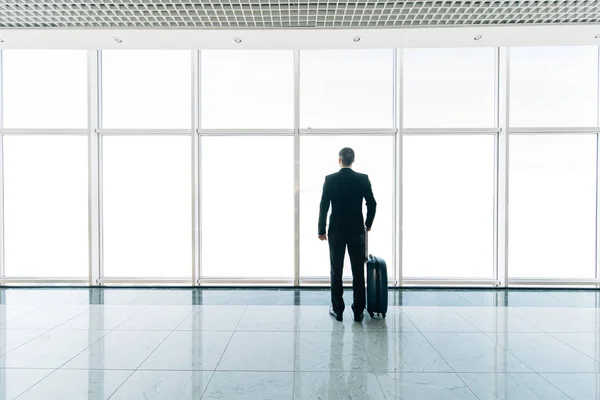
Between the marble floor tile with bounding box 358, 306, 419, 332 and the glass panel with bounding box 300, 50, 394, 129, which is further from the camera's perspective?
the glass panel with bounding box 300, 50, 394, 129

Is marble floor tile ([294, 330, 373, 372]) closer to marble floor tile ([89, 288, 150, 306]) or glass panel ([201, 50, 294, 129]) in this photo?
marble floor tile ([89, 288, 150, 306])

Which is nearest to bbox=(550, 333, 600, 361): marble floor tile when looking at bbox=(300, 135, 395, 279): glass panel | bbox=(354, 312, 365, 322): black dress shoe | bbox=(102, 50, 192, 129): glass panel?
bbox=(354, 312, 365, 322): black dress shoe

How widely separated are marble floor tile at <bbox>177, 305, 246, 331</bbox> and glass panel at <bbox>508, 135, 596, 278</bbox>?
3960mm

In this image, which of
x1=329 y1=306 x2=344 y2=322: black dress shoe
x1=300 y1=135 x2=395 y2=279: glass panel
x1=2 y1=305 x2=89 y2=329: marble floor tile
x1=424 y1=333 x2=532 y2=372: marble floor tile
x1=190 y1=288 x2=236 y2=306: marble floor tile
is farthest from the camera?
x1=300 y1=135 x2=395 y2=279: glass panel

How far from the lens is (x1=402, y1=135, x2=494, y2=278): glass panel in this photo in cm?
527

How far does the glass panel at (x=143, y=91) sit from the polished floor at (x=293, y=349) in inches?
97.1

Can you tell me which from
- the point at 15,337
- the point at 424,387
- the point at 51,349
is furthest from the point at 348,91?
the point at 15,337

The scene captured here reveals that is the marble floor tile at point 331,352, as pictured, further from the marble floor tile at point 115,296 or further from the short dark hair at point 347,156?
the marble floor tile at point 115,296

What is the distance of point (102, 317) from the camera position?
382 cm

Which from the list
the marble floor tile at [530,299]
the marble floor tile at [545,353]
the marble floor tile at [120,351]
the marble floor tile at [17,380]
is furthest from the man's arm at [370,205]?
the marble floor tile at [17,380]

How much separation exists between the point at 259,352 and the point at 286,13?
9.49ft

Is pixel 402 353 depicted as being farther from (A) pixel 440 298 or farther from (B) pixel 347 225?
(A) pixel 440 298

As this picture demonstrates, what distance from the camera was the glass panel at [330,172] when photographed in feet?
17.4

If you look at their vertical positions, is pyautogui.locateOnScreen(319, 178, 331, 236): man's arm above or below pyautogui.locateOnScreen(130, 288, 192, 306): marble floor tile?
above
